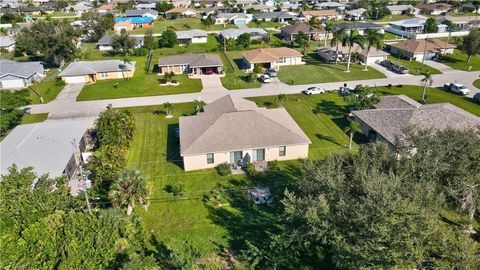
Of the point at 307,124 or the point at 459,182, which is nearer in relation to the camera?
the point at 459,182

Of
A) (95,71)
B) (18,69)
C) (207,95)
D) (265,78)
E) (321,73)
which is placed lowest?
(207,95)

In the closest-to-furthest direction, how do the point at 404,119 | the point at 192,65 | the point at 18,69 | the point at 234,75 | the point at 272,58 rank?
the point at 404,119 < the point at 18,69 < the point at 192,65 < the point at 234,75 < the point at 272,58

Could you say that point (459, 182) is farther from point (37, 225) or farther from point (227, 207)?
point (37, 225)

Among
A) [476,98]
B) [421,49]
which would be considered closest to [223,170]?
[476,98]

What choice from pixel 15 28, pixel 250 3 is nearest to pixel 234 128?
pixel 15 28

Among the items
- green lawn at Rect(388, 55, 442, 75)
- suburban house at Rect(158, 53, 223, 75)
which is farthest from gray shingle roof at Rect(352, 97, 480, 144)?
suburban house at Rect(158, 53, 223, 75)

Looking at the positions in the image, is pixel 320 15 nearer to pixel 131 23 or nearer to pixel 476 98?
pixel 131 23

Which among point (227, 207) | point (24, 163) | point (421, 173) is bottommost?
point (227, 207)
